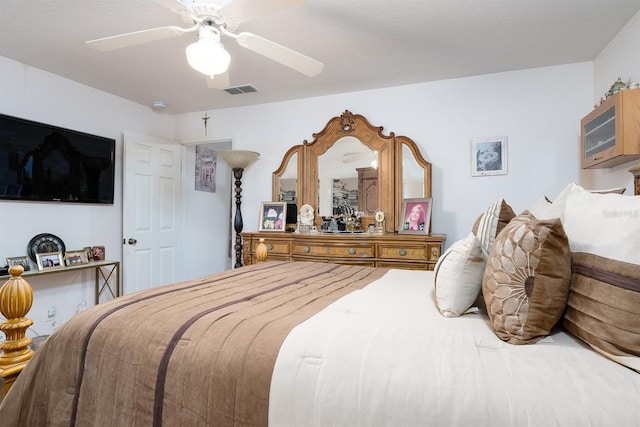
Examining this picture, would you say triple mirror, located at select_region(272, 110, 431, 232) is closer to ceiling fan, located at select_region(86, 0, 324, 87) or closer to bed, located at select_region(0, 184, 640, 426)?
ceiling fan, located at select_region(86, 0, 324, 87)

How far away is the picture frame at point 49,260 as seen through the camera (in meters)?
3.04

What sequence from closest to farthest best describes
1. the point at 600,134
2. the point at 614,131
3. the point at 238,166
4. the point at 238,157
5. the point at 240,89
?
the point at 614,131 < the point at 600,134 < the point at 240,89 < the point at 238,157 < the point at 238,166

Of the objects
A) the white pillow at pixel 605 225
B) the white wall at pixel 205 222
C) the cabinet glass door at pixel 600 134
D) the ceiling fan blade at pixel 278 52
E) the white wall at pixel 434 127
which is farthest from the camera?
the white wall at pixel 205 222

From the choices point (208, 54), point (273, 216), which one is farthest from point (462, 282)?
point (273, 216)

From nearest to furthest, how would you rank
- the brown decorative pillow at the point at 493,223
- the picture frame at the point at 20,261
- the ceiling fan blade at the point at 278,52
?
the brown decorative pillow at the point at 493,223 → the ceiling fan blade at the point at 278,52 → the picture frame at the point at 20,261

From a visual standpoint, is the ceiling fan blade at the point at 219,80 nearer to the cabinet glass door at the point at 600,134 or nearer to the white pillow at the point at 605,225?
the white pillow at the point at 605,225

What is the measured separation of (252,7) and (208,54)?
1.06ft

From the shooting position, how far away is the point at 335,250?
10.7ft

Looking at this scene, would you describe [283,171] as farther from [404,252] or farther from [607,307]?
[607,307]

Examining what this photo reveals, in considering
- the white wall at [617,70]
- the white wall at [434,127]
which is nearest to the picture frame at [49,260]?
the white wall at [434,127]

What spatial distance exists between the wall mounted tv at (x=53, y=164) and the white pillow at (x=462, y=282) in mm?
3538

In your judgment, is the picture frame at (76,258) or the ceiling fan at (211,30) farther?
the picture frame at (76,258)

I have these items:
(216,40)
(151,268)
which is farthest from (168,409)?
(151,268)

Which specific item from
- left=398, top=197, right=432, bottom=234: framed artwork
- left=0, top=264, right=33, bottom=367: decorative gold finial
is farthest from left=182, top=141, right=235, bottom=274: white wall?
left=0, top=264, right=33, bottom=367: decorative gold finial
